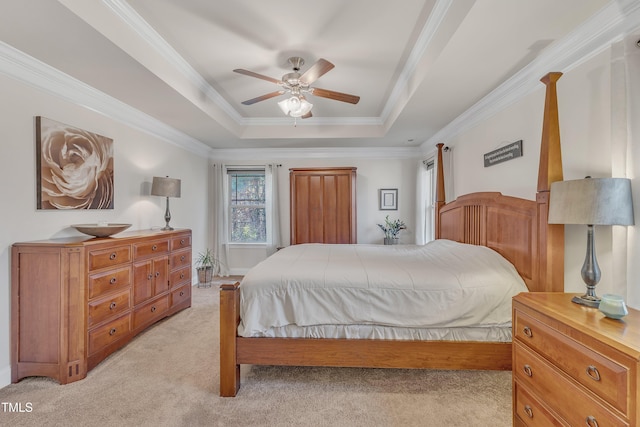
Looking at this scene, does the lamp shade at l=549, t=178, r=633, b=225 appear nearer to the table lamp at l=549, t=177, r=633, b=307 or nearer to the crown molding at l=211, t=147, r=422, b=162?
the table lamp at l=549, t=177, r=633, b=307

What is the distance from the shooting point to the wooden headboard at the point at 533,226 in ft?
6.04

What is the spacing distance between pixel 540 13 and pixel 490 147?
4.75 feet

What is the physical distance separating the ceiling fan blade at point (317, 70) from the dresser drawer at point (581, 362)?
6.78 ft

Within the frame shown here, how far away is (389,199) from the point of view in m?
5.32

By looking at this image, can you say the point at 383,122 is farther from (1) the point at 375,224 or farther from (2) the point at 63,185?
(2) the point at 63,185

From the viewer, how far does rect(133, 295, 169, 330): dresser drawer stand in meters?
2.76

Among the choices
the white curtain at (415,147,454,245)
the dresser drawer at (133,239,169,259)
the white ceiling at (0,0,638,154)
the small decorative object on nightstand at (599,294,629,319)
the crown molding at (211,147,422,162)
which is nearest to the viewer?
the small decorative object on nightstand at (599,294,629,319)

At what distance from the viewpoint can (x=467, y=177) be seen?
343 cm

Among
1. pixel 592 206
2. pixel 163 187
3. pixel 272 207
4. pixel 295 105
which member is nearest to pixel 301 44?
pixel 295 105

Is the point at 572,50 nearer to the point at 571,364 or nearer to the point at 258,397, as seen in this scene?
the point at 571,364

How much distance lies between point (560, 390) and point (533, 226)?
3.91ft

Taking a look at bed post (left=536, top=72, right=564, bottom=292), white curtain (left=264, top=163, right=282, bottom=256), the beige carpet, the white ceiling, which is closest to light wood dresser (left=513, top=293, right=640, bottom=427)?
bed post (left=536, top=72, right=564, bottom=292)

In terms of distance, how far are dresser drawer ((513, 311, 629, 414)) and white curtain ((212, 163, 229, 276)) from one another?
4.84 meters

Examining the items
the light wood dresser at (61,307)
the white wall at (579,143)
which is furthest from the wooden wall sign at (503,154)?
the light wood dresser at (61,307)
